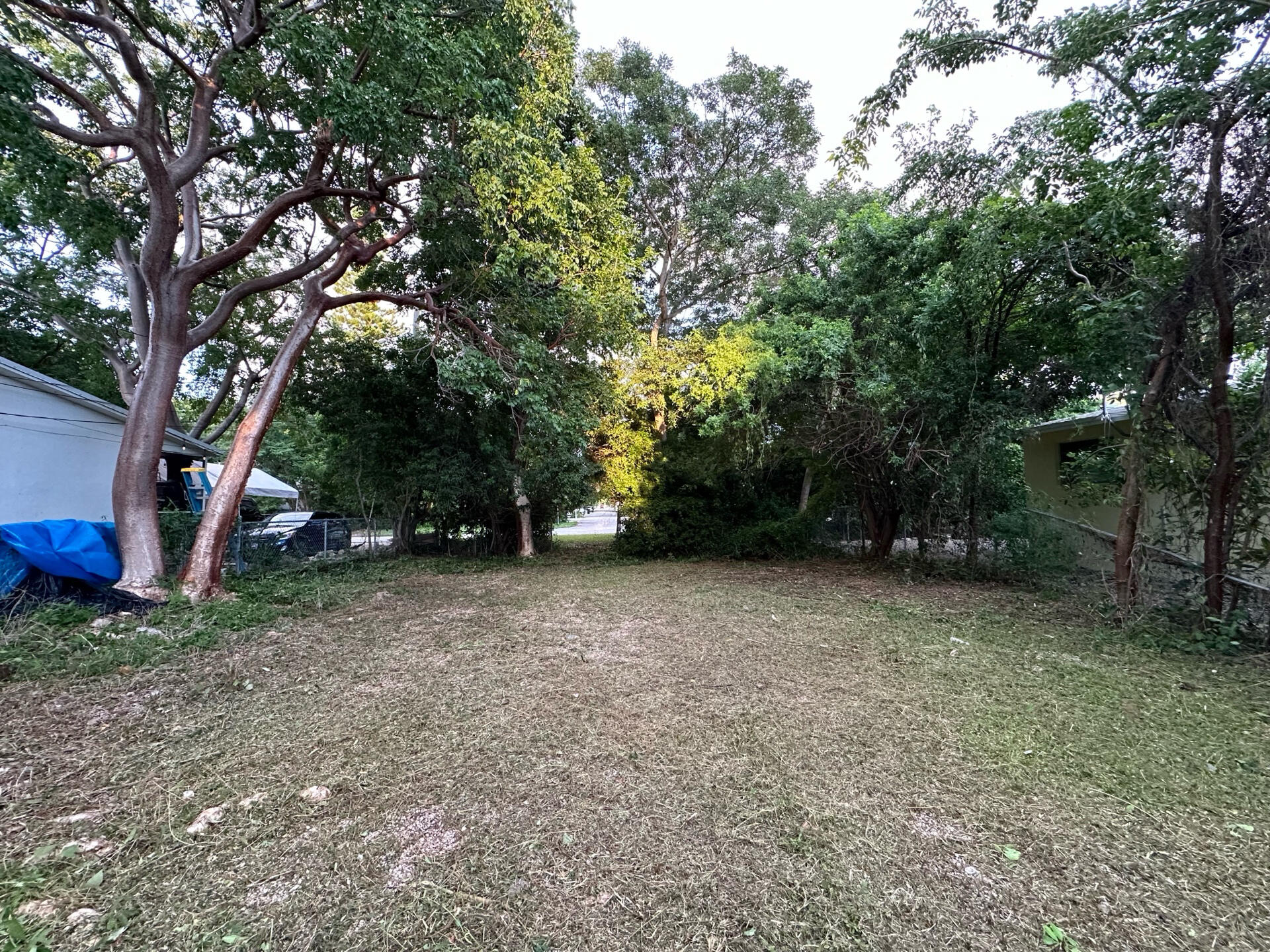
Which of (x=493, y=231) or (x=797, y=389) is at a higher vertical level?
(x=493, y=231)

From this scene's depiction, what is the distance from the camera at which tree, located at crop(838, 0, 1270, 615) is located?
4.15 meters

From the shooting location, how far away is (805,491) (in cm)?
1165

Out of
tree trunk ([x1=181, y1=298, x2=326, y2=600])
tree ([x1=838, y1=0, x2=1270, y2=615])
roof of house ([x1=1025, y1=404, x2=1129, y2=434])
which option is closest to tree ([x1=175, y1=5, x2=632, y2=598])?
tree trunk ([x1=181, y1=298, x2=326, y2=600])

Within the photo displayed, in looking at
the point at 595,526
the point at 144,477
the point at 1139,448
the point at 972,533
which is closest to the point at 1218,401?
the point at 1139,448

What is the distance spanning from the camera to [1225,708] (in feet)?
11.1

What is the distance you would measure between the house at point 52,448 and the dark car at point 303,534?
1670 millimetres

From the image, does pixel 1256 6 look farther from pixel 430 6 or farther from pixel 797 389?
pixel 430 6

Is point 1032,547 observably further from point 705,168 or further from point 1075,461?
point 705,168

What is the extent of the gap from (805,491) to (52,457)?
1306 centimetres

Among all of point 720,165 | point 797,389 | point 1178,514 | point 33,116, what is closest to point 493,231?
point 33,116

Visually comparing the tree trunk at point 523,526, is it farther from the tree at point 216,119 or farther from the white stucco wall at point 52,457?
the white stucco wall at point 52,457

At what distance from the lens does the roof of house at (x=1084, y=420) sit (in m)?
7.80

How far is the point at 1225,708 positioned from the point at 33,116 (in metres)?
10.8

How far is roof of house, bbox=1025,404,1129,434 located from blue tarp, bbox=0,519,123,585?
12.0 metres
